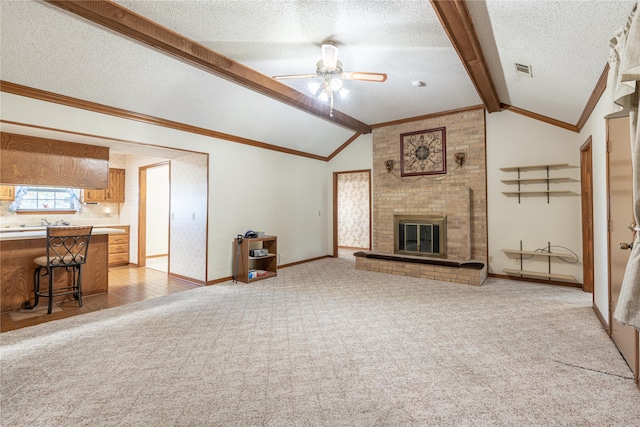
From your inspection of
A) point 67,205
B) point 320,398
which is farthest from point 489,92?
point 67,205

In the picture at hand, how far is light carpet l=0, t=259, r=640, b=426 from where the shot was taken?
1.78 meters

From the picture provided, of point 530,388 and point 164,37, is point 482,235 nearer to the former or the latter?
point 530,388

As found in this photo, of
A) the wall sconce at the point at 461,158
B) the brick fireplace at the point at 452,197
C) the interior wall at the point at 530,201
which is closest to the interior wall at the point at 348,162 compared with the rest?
the brick fireplace at the point at 452,197

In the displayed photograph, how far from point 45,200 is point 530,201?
8.74 metres

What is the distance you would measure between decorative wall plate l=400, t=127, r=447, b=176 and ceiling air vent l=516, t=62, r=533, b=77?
2131 mm

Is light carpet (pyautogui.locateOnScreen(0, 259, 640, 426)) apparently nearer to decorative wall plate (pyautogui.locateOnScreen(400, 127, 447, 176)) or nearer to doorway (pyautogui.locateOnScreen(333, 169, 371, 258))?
decorative wall plate (pyautogui.locateOnScreen(400, 127, 447, 176))

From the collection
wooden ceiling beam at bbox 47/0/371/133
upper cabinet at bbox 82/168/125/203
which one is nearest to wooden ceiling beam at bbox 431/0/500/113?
wooden ceiling beam at bbox 47/0/371/133

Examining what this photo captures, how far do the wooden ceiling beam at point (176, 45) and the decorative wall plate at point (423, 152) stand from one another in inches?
91.1

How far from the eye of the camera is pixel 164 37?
283 cm

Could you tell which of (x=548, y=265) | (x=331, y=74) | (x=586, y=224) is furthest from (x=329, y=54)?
(x=548, y=265)

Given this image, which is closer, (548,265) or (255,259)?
(548,265)

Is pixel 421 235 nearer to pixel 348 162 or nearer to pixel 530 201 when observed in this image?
pixel 530 201

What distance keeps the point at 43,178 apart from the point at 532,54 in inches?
223

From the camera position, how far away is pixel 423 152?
5.77 metres
